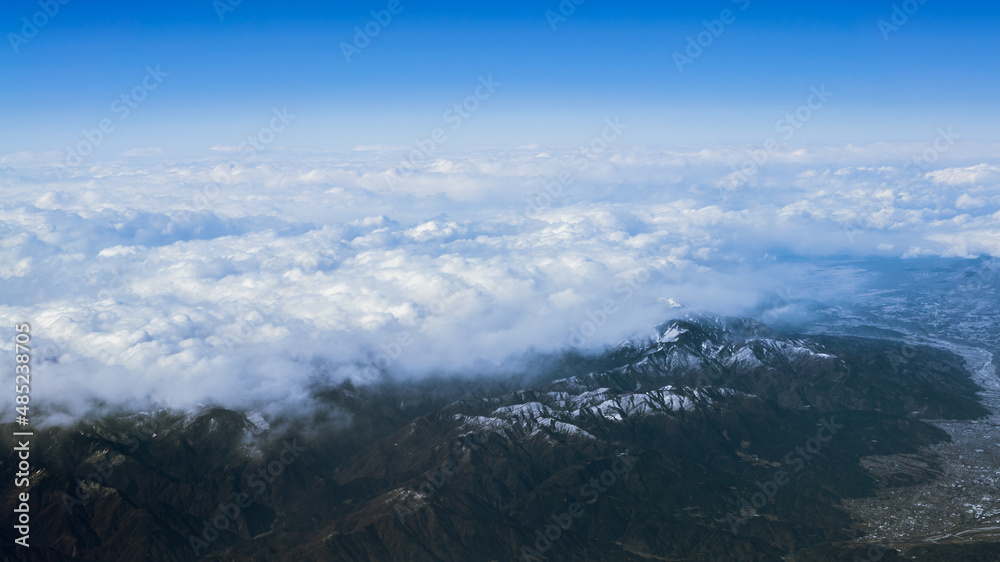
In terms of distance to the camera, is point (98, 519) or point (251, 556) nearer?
point (251, 556)

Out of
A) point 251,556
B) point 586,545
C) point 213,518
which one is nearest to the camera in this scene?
point 251,556

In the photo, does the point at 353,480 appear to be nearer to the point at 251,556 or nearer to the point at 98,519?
the point at 251,556

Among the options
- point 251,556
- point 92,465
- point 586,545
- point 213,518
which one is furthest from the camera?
point 92,465

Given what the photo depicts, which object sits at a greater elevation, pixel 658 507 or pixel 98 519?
pixel 98 519

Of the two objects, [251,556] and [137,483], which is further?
[137,483]

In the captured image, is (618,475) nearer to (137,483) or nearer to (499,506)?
(499,506)

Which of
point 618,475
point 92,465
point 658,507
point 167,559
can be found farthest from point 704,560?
point 92,465

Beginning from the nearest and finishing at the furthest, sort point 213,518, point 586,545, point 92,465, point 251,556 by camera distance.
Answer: point 251,556 < point 586,545 < point 213,518 < point 92,465

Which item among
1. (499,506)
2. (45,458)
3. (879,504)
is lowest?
(879,504)

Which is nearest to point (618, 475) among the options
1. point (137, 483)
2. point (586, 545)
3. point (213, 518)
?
point (586, 545)
